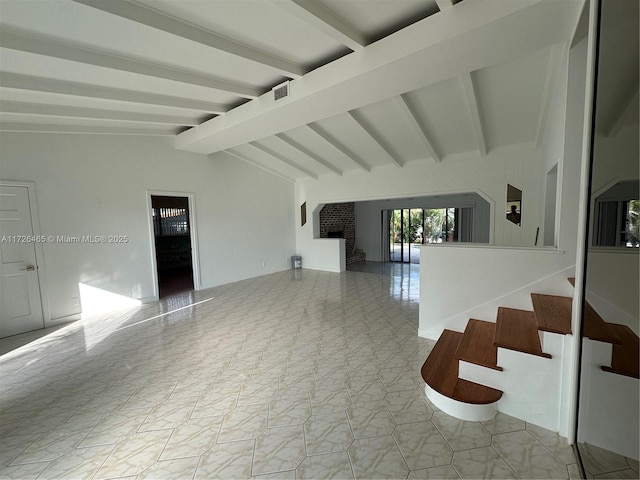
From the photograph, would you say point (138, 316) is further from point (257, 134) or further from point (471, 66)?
point (471, 66)

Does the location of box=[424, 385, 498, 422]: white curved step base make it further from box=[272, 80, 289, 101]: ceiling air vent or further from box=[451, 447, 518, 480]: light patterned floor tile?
box=[272, 80, 289, 101]: ceiling air vent

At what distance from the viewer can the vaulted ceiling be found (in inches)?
85.0

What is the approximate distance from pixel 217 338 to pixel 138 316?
1888 mm

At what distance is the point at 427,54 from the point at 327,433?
10.6ft

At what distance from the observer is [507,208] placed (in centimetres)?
502

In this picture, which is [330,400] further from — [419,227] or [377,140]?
[419,227]

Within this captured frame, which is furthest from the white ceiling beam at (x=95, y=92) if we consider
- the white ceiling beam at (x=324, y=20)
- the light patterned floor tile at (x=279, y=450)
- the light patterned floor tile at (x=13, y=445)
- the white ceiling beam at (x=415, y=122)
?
the light patterned floor tile at (x=279, y=450)

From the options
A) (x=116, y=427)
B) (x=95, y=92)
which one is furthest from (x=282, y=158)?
(x=116, y=427)

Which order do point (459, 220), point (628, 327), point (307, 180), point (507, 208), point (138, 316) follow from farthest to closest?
point (459, 220) → point (307, 180) → point (507, 208) → point (138, 316) → point (628, 327)

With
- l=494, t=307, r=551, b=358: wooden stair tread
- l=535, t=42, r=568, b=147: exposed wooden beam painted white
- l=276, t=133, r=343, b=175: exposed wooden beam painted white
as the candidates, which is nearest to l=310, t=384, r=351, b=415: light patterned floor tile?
l=494, t=307, r=551, b=358: wooden stair tread

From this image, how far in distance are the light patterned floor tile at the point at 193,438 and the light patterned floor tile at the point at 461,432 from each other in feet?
5.22


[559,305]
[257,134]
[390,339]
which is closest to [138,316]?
[257,134]

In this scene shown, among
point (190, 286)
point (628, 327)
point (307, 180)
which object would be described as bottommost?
point (190, 286)

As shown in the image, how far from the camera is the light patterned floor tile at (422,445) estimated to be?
1669mm
